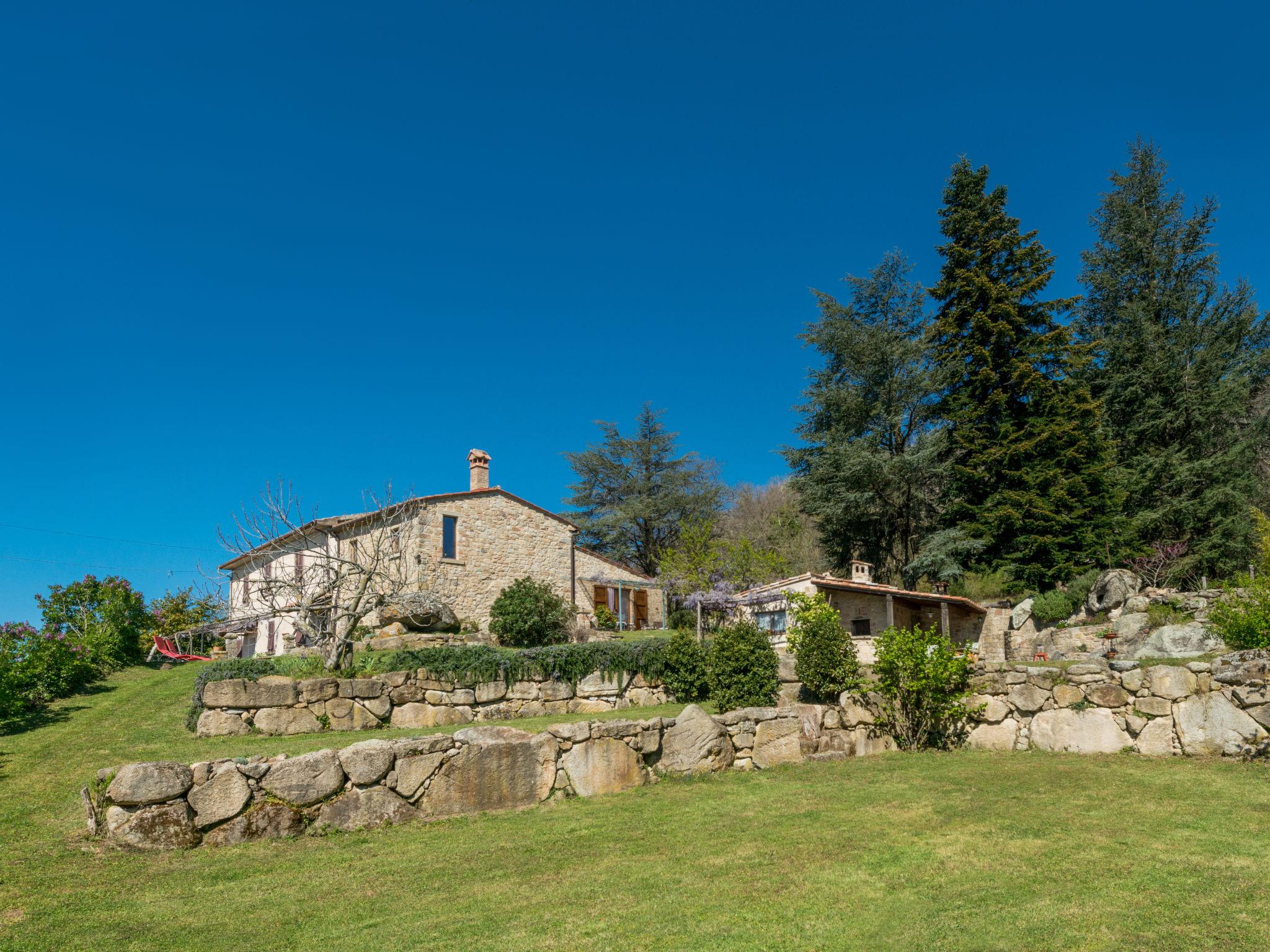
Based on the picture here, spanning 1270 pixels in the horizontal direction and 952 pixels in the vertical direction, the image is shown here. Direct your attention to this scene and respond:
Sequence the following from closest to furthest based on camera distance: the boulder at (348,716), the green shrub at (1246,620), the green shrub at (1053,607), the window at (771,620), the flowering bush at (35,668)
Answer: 1. the green shrub at (1246,620)
2. the flowering bush at (35,668)
3. the boulder at (348,716)
4. the green shrub at (1053,607)
5. the window at (771,620)

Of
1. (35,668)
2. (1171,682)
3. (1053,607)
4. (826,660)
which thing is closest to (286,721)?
(35,668)

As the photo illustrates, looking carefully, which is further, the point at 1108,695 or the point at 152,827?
the point at 1108,695

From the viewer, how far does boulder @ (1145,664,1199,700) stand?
10.6 metres

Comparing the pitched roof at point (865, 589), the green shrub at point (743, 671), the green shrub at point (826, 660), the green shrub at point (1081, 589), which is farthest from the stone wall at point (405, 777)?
the green shrub at point (1081, 589)

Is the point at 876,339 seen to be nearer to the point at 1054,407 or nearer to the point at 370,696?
the point at 1054,407

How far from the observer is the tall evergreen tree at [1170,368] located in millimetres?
24812

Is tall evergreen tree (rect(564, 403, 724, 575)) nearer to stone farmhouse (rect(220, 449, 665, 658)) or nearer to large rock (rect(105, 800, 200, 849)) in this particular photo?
stone farmhouse (rect(220, 449, 665, 658))

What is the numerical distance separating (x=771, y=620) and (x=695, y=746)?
14783mm

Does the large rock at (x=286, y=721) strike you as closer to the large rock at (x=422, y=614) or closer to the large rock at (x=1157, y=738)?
the large rock at (x=422, y=614)

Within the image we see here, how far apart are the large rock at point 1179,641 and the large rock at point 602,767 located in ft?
38.3

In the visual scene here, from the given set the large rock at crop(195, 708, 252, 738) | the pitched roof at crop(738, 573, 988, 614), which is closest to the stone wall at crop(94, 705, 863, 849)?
the large rock at crop(195, 708, 252, 738)

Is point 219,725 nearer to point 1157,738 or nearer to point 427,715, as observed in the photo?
point 427,715

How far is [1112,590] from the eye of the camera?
2145 cm

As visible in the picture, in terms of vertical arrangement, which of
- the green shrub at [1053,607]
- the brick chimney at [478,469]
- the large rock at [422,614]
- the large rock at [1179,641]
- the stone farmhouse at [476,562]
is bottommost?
the large rock at [1179,641]
